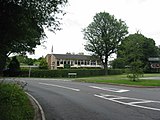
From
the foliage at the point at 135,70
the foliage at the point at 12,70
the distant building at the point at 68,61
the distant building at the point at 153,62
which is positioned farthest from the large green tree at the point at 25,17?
the distant building at the point at 68,61

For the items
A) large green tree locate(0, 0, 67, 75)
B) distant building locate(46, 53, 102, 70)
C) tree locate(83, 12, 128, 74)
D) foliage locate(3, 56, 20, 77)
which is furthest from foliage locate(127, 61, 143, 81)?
distant building locate(46, 53, 102, 70)

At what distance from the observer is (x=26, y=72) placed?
6241 centimetres

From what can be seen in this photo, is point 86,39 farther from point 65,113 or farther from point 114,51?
point 65,113

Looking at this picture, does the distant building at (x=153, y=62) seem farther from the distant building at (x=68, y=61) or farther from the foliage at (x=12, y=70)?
the foliage at (x=12, y=70)

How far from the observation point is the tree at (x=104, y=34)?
3068 inches

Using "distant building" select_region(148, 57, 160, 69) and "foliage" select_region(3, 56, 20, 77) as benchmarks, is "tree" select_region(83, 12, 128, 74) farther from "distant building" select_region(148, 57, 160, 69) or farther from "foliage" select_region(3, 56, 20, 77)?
"foliage" select_region(3, 56, 20, 77)

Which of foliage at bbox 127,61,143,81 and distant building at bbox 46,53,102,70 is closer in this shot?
foliage at bbox 127,61,143,81

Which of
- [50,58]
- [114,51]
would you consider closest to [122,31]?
[114,51]

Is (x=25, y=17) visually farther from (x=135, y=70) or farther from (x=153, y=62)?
(x=153, y=62)

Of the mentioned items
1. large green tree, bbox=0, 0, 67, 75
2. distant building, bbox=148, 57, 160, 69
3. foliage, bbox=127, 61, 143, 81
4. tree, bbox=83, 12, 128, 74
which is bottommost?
foliage, bbox=127, 61, 143, 81

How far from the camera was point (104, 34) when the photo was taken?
7869 centimetres

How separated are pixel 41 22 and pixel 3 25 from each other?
75.6 inches

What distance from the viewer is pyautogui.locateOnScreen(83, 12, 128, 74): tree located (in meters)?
77.9

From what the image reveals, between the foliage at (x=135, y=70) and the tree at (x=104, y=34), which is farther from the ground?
the tree at (x=104, y=34)
